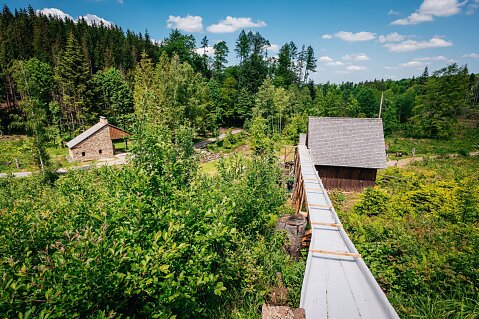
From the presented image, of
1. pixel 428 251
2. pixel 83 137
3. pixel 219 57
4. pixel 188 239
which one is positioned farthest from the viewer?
pixel 219 57

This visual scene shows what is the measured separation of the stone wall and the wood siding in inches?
1174

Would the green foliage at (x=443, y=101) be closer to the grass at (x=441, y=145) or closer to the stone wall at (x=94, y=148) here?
the grass at (x=441, y=145)

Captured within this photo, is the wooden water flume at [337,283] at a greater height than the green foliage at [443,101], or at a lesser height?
lesser

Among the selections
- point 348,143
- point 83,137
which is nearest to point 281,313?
point 348,143

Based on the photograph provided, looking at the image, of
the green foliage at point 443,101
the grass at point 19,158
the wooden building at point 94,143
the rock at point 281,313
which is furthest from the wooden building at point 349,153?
the green foliage at point 443,101

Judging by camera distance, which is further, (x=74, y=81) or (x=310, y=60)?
(x=310, y=60)

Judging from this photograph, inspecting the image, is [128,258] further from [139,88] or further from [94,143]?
[139,88]

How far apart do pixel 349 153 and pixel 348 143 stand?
981 mm

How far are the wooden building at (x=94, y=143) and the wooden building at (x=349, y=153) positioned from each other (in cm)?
2647

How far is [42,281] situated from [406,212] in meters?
12.4

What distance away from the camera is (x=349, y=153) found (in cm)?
2123

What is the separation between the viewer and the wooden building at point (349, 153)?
20766 millimetres

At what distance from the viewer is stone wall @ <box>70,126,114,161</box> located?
34125mm

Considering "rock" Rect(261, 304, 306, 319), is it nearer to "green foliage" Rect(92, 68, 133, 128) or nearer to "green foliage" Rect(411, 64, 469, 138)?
"green foliage" Rect(92, 68, 133, 128)
